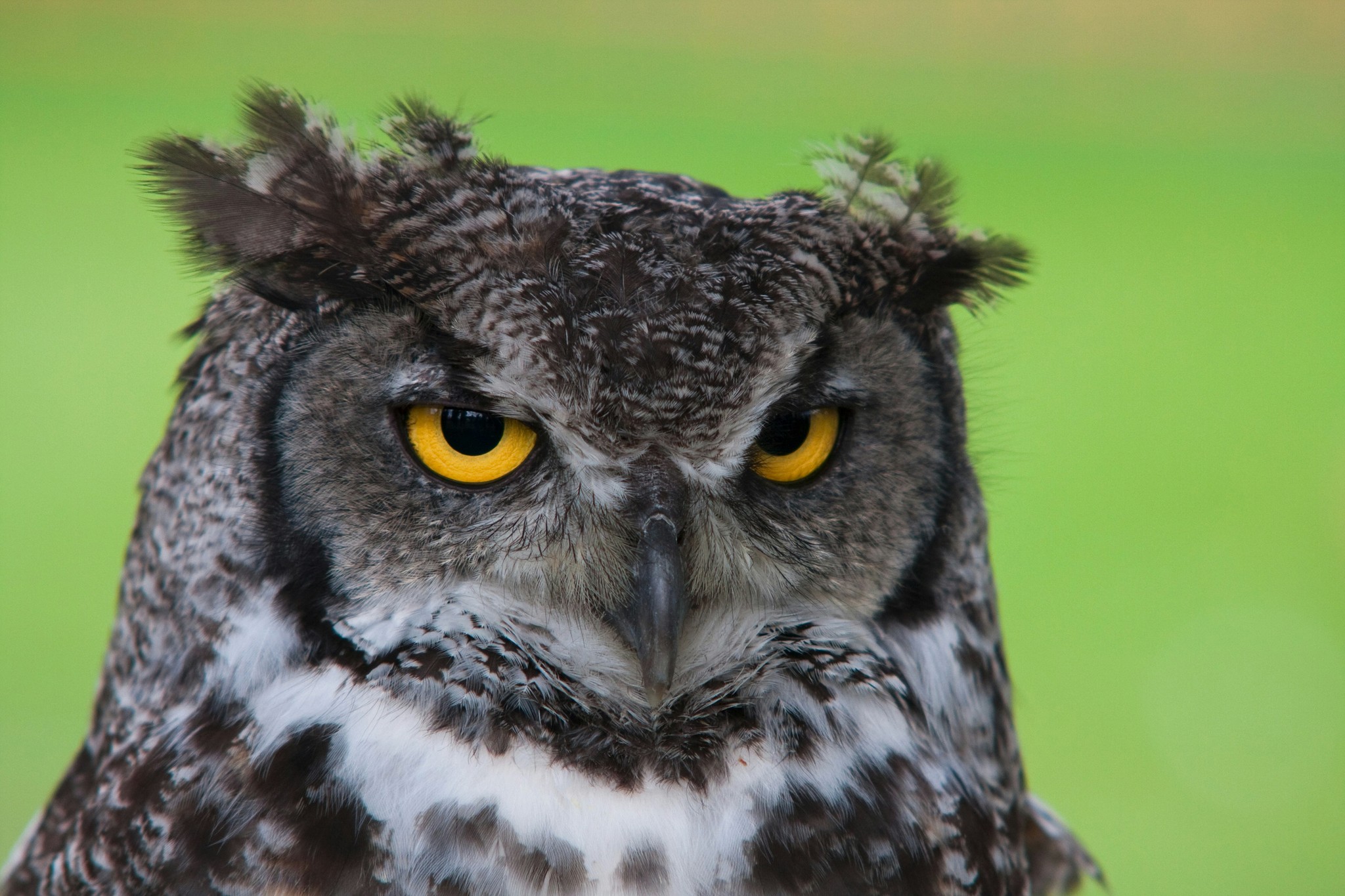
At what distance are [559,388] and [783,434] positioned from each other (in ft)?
0.62

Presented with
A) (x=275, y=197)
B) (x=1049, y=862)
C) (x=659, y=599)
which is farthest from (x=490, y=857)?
(x=1049, y=862)

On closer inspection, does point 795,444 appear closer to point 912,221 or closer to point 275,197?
point 912,221

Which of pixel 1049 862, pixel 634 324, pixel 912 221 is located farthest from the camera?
pixel 1049 862

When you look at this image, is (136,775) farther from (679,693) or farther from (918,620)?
(918,620)

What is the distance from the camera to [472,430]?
0.94 metres

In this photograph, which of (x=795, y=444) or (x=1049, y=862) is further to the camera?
(x=1049, y=862)

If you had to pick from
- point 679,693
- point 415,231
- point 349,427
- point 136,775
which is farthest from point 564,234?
point 136,775

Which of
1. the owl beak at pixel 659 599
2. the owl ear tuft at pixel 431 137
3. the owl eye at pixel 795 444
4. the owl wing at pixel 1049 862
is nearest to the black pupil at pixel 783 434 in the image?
the owl eye at pixel 795 444

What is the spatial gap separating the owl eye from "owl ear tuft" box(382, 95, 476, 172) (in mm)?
321

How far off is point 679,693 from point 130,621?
538 millimetres

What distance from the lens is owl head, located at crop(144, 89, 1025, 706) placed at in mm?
918

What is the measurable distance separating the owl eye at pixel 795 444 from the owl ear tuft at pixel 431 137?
32 cm

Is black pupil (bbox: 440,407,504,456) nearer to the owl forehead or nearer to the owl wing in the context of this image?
the owl forehead

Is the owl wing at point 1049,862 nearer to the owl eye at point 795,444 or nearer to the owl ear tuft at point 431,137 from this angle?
the owl eye at point 795,444
